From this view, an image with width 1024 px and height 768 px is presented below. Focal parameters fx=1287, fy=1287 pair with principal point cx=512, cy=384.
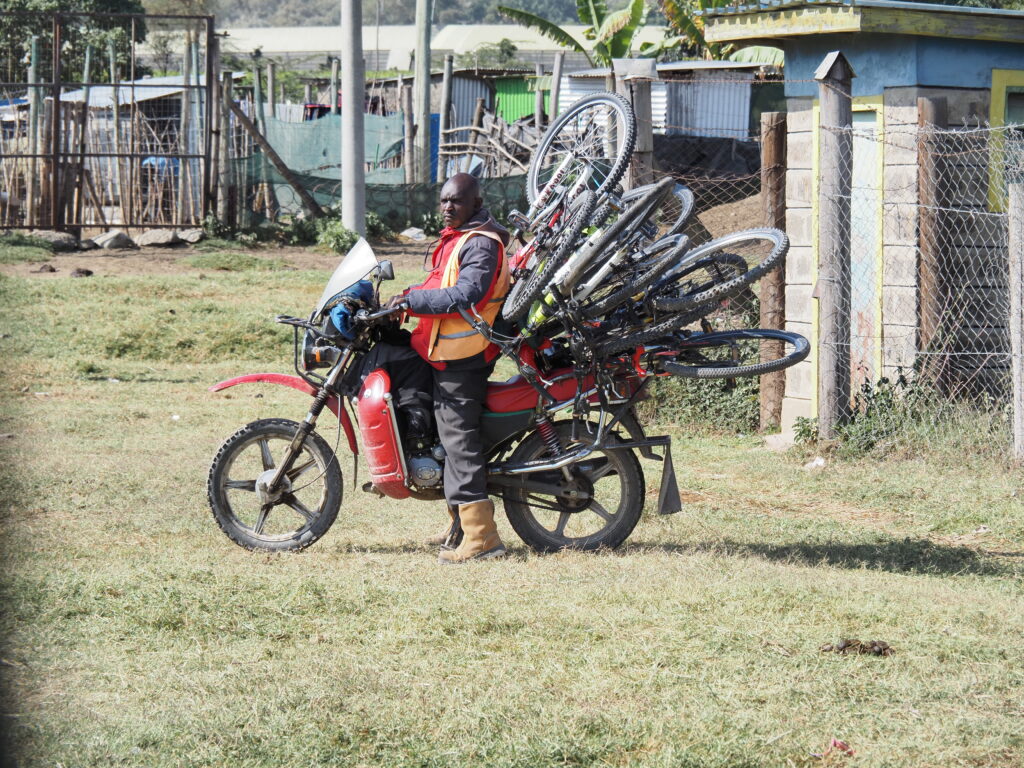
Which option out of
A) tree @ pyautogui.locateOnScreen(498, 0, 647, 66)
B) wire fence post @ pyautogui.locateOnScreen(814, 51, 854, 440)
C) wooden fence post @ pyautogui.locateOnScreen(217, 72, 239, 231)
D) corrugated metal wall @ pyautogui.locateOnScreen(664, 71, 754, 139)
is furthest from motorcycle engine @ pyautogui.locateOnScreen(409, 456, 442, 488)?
corrugated metal wall @ pyautogui.locateOnScreen(664, 71, 754, 139)

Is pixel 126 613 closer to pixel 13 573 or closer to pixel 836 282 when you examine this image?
pixel 13 573

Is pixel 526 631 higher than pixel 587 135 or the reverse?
the reverse

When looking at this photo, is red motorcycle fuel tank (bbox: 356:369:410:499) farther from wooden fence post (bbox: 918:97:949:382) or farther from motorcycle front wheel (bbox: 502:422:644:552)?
wooden fence post (bbox: 918:97:949:382)

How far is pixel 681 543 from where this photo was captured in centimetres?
661

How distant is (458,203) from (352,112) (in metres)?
13.7

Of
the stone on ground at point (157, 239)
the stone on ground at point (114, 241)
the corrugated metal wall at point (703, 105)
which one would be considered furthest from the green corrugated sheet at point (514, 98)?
the stone on ground at point (114, 241)

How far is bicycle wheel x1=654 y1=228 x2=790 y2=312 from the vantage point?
18.8ft

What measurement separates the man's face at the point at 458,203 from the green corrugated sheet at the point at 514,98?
109 ft

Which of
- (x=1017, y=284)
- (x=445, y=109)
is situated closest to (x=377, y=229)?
(x=445, y=109)

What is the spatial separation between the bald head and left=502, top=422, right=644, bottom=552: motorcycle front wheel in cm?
111

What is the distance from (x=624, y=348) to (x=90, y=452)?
4647mm

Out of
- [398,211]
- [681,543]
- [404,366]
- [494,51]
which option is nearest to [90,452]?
[404,366]

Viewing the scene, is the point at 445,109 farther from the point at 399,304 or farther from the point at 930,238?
the point at 399,304

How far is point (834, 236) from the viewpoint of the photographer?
28.6 feet
